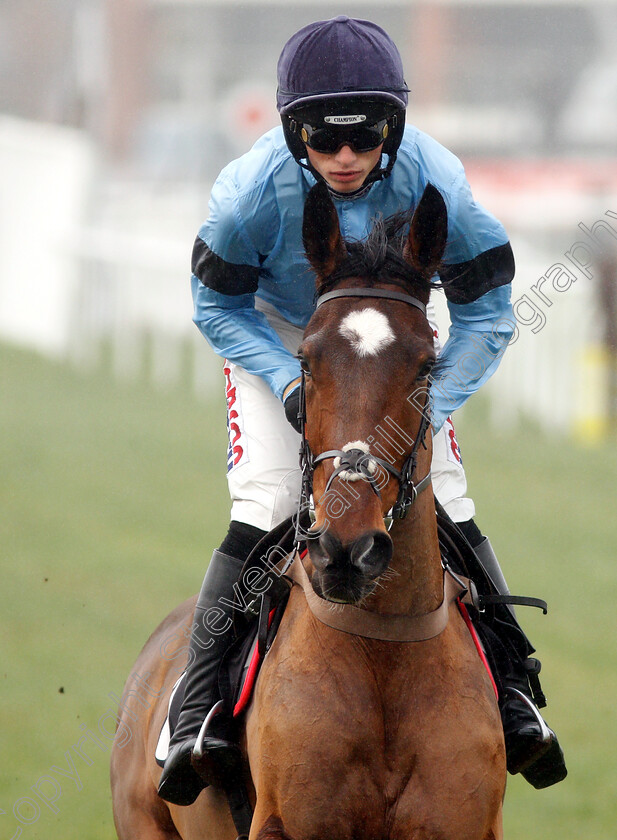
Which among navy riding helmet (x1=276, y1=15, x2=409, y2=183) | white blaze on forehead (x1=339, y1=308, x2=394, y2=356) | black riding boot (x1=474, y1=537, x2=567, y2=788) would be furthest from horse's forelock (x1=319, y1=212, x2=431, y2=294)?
black riding boot (x1=474, y1=537, x2=567, y2=788)

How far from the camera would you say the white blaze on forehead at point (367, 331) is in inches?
111

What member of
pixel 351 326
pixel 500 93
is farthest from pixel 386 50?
pixel 500 93

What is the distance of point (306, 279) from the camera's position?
3.77 metres

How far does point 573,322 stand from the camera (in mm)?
14414

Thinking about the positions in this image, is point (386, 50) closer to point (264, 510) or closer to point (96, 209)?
point (264, 510)

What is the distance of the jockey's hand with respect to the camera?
10.2 ft

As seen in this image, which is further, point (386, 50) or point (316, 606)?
point (386, 50)

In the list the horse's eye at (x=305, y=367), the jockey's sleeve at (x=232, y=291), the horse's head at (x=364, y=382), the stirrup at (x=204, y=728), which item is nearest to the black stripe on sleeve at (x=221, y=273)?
the jockey's sleeve at (x=232, y=291)

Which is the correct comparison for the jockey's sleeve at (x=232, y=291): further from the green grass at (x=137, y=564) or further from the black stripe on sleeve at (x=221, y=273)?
the green grass at (x=137, y=564)

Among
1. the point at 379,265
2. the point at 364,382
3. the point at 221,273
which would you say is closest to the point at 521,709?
the point at 364,382

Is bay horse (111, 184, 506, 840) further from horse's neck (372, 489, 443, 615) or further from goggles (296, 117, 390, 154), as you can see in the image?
goggles (296, 117, 390, 154)

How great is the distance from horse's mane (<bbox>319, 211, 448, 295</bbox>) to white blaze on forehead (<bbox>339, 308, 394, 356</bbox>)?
17 cm

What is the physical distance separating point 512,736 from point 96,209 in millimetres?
17964

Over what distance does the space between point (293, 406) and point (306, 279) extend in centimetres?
70
